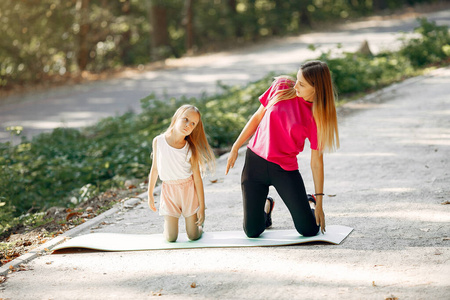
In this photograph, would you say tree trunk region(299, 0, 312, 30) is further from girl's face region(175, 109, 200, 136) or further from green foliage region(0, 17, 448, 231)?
girl's face region(175, 109, 200, 136)

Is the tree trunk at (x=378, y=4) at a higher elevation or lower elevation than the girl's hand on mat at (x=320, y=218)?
higher

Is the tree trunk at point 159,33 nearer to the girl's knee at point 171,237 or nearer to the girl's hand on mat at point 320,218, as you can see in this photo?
the girl's knee at point 171,237

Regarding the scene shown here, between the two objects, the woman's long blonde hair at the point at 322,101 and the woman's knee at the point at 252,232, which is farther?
the woman's knee at the point at 252,232

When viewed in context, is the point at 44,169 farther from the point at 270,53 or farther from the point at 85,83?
the point at 270,53

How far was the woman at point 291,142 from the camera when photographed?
4.87 meters

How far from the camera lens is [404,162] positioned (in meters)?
7.61

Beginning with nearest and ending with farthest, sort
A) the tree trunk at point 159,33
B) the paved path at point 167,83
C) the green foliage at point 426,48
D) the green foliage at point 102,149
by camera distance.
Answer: the green foliage at point 102,149 → the paved path at point 167,83 → the green foliage at point 426,48 → the tree trunk at point 159,33

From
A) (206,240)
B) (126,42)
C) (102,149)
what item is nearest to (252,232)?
(206,240)

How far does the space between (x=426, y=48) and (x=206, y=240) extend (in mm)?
11183

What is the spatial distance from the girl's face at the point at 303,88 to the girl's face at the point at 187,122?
892 millimetres

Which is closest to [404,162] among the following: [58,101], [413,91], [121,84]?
[413,91]

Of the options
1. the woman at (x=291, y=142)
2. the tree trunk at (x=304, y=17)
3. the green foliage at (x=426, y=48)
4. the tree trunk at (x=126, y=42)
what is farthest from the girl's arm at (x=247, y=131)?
the tree trunk at (x=304, y=17)

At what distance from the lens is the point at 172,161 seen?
16.8ft

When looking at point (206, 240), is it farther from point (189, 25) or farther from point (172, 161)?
point (189, 25)
